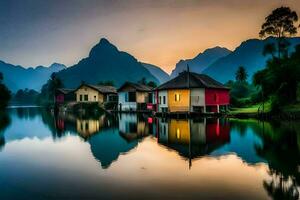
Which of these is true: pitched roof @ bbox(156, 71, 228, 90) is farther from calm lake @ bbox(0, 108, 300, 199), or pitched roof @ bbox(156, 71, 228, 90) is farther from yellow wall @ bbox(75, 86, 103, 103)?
yellow wall @ bbox(75, 86, 103, 103)

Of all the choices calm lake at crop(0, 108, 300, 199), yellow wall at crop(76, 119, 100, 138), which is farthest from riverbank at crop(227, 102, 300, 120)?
yellow wall at crop(76, 119, 100, 138)

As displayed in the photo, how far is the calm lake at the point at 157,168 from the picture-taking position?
1199 cm

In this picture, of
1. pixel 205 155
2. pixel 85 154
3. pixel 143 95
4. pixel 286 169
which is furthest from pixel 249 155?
pixel 143 95

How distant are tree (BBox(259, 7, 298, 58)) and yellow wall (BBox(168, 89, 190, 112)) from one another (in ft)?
62.5

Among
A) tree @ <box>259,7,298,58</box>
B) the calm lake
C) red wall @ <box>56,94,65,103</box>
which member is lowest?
the calm lake

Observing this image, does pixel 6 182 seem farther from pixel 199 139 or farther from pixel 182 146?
pixel 199 139

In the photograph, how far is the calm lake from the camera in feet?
39.3

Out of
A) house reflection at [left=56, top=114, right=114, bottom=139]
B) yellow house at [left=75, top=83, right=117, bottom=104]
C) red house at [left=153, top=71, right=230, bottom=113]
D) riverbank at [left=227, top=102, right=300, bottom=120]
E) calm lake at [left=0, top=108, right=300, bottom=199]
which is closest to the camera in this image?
calm lake at [left=0, top=108, right=300, bottom=199]

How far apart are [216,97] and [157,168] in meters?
37.6

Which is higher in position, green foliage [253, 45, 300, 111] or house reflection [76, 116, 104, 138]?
green foliage [253, 45, 300, 111]

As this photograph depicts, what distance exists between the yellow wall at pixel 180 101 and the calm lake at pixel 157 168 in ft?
79.7

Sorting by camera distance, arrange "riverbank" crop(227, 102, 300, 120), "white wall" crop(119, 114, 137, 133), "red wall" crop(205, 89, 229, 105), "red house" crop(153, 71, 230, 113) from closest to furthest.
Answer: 1. "white wall" crop(119, 114, 137, 133)
2. "riverbank" crop(227, 102, 300, 120)
3. "red house" crop(153, 71, 230, 113)
4. "red wall" crop(205, 89, 229, 105)

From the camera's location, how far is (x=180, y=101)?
5106 cm

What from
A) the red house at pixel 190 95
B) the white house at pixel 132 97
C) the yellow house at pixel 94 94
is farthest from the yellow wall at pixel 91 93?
the red house at pixel 190 95
